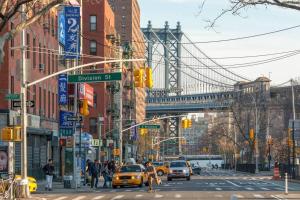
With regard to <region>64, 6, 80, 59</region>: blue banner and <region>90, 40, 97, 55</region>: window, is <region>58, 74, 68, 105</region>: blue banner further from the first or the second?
<region>90, 40, 97, 55</region>: window

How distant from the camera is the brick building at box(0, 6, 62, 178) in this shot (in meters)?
48.6

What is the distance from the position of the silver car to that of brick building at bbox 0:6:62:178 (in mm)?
10120

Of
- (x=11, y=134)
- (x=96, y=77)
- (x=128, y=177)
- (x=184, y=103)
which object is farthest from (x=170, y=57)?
(x=11, y=134)

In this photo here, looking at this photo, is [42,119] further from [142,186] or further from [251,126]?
[251,126]

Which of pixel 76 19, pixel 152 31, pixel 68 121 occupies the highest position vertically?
pixel 152 31

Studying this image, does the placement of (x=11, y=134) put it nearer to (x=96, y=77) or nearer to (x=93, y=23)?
(x=96, y=77)

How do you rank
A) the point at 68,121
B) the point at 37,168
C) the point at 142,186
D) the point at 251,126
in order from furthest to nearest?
the point at 251,126 < the point at 37,168 < the point at 142,186 < the point at 68,121

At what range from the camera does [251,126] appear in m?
102

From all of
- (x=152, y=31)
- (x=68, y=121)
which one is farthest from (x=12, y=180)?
(x=152, y=31)

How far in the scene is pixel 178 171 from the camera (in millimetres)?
61938

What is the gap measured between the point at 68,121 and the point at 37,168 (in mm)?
15411

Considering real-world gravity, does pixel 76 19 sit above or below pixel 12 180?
above

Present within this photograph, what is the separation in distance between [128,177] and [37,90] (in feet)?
40.4

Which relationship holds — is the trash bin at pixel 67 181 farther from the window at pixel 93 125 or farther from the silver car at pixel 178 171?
the window at pixel 93 125
